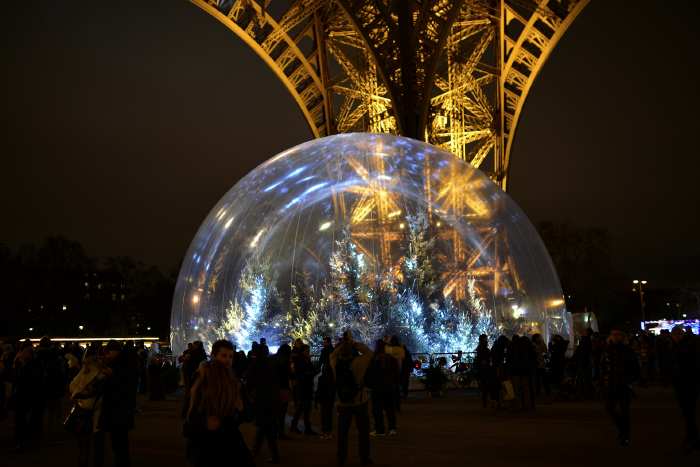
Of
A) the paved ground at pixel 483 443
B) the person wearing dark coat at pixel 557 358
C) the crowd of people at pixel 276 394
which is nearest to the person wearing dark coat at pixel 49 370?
the paved ground at pixel 483 443

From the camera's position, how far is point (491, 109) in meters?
35.3

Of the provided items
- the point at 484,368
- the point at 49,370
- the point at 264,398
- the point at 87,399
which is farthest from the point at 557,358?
the point at 87,399

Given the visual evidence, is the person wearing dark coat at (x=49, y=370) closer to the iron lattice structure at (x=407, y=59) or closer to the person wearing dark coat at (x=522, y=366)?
the person wearing dark coat at (x=522, y=366)

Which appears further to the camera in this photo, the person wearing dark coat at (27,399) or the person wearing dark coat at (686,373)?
the person wearing dark coat at (27,399)

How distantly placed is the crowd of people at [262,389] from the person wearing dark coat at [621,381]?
0.01 metres

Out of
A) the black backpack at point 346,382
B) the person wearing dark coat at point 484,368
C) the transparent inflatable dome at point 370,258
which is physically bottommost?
the black backpack at point 346,382

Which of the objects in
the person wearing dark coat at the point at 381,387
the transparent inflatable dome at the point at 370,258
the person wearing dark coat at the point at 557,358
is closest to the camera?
the person wearing dark coat at the point at 381,387

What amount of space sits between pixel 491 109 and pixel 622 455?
1111 inches

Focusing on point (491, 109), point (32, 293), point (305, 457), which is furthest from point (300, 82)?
point (32, 293)

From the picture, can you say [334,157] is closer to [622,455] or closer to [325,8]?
[622,455]

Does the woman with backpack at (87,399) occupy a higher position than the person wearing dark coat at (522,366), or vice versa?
the person wearing dark coat at (522,366)

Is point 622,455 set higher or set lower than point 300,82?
lower

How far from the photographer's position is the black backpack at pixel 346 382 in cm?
819

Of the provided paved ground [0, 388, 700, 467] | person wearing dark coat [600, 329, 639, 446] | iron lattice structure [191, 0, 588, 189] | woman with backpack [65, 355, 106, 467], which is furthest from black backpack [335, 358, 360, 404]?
iron lattice structure [191, 0, 588, 189]
